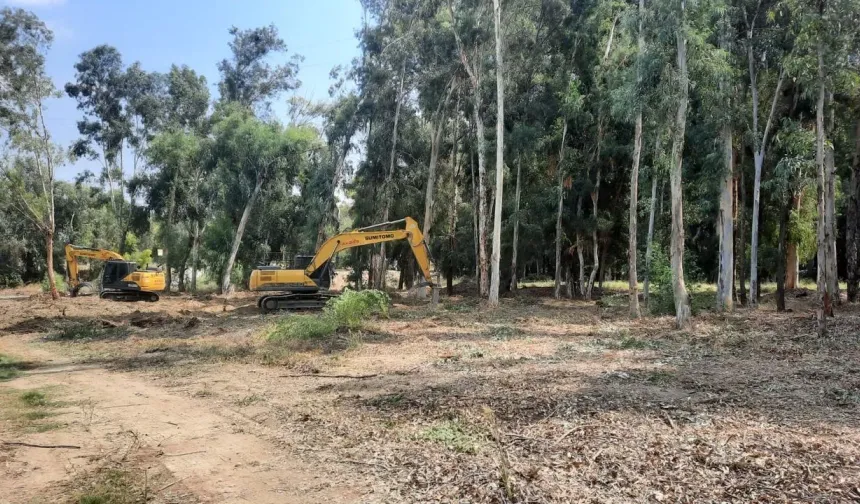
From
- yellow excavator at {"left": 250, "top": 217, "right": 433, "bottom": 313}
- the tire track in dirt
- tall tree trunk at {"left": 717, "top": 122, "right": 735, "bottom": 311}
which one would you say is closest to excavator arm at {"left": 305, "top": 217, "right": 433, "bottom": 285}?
yellow excavator at {"left": 250, "top": 217, "right": 433, "bottom": 313}

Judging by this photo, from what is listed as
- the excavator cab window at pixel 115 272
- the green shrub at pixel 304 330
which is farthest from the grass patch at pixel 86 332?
the excavator cab window at pixel 115 272

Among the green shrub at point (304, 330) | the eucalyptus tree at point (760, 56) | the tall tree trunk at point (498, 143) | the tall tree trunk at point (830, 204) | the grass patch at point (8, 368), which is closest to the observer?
the grass patch at point (8, 368)

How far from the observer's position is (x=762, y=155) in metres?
20.0

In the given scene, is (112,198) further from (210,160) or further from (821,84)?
(821,84)

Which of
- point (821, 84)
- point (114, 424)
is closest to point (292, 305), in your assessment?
point (114, 424)

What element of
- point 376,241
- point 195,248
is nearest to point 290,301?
point 376,241

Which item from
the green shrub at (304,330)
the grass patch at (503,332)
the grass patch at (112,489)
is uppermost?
the green shrub at (304,330)

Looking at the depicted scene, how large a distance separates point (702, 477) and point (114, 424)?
6.72 m

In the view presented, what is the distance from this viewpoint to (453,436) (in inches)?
246

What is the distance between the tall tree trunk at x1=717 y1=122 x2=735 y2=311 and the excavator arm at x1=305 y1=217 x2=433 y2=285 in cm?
1040

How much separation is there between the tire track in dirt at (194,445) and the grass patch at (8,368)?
2.99ft

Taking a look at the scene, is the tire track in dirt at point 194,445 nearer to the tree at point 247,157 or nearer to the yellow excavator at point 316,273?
the yellow excavator at point 316,273

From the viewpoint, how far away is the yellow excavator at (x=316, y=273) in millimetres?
20750

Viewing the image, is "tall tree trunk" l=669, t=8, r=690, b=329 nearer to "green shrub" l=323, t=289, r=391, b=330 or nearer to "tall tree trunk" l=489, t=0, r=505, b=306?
"tall tree trunk" l=489, t=0, r=505, b=306
